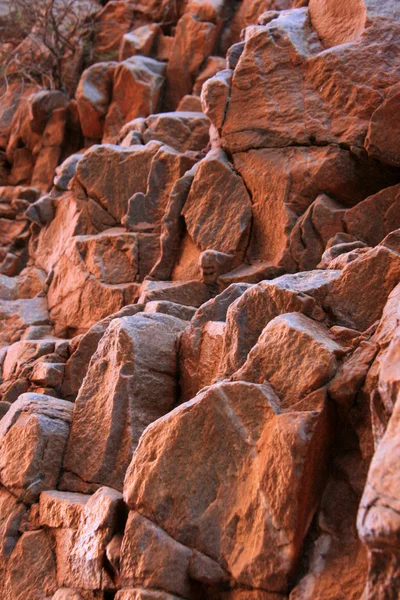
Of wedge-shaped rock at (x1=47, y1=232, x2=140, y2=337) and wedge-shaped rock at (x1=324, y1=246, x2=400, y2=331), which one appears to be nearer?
wedge-shaped rock at (x1=324, y1=246, x2=400, y2=331)

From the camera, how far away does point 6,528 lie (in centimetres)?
677

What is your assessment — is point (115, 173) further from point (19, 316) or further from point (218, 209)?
point (19, 316)

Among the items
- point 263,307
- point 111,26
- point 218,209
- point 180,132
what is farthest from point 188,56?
point 263,307

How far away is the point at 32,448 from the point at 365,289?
3.74 m

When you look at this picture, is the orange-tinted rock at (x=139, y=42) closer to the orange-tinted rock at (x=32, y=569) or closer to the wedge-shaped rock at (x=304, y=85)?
the wedge-shaped rock at (x=304, y=85)

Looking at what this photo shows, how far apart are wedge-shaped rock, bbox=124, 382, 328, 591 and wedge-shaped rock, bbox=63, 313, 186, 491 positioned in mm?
1354

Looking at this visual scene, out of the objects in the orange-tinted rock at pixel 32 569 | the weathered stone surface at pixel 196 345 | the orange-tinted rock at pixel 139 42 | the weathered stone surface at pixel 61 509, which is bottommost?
the orange-tinted rock at pixel 32 569

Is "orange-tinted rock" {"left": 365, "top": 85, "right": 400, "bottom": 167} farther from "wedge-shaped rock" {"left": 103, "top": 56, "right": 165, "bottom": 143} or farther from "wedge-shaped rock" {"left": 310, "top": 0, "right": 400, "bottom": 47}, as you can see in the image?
"wedge-shaped rock" {"left": 103, "top": 56, "right": 165, "bottom": 143}

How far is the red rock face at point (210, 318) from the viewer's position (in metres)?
4.89

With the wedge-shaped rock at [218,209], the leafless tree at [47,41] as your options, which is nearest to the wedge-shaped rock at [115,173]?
the wedge-shaped rock at [218,209]

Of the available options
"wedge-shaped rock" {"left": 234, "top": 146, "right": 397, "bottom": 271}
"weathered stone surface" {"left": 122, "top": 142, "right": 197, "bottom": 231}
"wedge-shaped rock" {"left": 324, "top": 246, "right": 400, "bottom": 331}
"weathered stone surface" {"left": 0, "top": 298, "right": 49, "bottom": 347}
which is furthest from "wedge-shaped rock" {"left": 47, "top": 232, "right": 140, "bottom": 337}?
"wedge-shaped rock" {"left": 324, "top": 246, "right": 400, "bottom": 331}

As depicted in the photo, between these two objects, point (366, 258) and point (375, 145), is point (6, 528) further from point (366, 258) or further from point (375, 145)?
point (375, 145)

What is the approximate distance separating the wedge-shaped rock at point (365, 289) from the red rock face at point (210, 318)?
2 centimetres

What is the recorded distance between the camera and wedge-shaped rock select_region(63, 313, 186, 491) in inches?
273
